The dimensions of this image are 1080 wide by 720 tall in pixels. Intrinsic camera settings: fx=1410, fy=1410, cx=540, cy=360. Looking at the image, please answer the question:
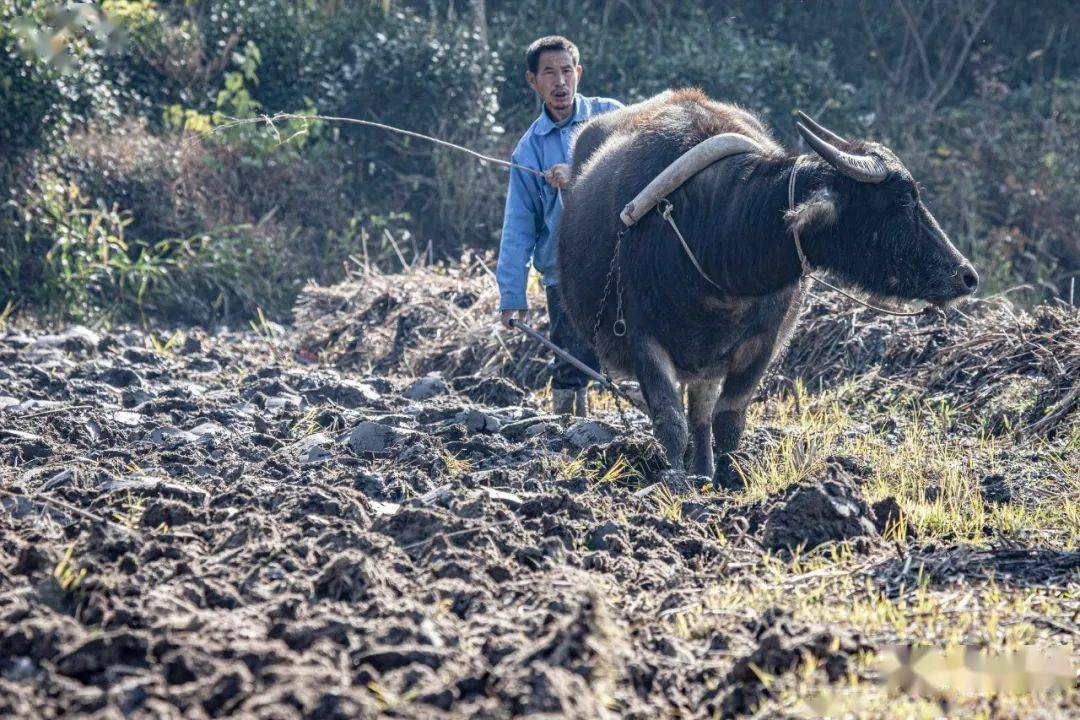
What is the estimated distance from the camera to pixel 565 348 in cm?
759

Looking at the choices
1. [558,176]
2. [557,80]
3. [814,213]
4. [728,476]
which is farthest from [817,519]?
[557,80]

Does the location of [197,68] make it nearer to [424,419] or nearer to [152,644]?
[424,419]

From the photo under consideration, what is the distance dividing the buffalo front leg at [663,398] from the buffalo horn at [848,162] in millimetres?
1147

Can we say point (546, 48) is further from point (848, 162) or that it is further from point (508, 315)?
point (848, 162)

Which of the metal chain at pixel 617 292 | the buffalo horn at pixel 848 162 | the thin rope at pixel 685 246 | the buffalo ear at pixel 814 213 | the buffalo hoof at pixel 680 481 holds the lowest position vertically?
the buffalo hoof at pixel 680 481

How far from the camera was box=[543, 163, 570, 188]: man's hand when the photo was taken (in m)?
7.02

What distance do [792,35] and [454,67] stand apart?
4.80 metres

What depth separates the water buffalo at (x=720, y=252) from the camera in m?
5.52

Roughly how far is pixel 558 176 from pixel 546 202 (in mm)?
318

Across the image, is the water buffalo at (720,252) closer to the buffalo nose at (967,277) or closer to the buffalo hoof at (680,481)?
the buffalo nose at (967,277)

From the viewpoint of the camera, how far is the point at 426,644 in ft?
11.7

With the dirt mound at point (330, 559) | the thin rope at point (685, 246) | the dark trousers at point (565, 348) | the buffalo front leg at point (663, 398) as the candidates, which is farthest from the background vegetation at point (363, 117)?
the thin rope at point (685, 246)

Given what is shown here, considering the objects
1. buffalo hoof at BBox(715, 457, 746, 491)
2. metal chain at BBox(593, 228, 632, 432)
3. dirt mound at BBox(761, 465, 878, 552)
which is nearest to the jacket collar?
metal chain at BBox(593, 228, 632, 432)

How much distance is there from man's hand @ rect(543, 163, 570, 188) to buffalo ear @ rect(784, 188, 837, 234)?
177 cm
